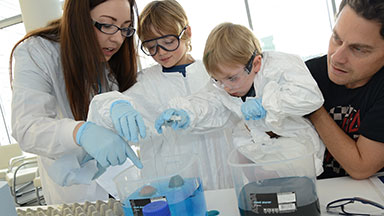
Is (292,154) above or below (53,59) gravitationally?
below

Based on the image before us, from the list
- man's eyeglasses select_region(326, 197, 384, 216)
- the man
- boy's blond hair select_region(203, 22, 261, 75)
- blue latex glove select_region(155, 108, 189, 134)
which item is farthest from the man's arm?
blue latex glove select_region(155, 108, 189, 134)

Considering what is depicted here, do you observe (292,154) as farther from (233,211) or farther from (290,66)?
(290,66)

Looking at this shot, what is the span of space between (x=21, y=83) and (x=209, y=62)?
726mm

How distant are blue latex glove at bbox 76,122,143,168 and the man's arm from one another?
0.67m

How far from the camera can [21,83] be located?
116 cm

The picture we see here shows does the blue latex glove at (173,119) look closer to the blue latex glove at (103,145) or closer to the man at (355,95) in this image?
the blue latex glove at (103,145)

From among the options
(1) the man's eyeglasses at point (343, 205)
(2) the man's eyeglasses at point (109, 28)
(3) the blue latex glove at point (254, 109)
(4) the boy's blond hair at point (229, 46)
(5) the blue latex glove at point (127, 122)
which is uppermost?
(2) the man's eyeglasses at point (109, 28)

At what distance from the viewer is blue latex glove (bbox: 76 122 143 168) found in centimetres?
94

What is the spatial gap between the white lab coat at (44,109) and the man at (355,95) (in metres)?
0.91

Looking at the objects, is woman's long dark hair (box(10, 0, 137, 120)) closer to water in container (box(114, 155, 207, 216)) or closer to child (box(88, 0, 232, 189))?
child (box(88, 0, 232, 189))

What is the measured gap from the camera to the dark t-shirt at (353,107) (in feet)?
3.21

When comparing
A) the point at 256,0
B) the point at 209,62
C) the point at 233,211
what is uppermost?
the point at 256,0

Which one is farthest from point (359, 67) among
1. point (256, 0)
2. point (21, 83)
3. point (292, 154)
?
point (256, 0)

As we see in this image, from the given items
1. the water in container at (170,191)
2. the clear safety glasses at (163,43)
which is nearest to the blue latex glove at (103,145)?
the water in container at (170,191)
